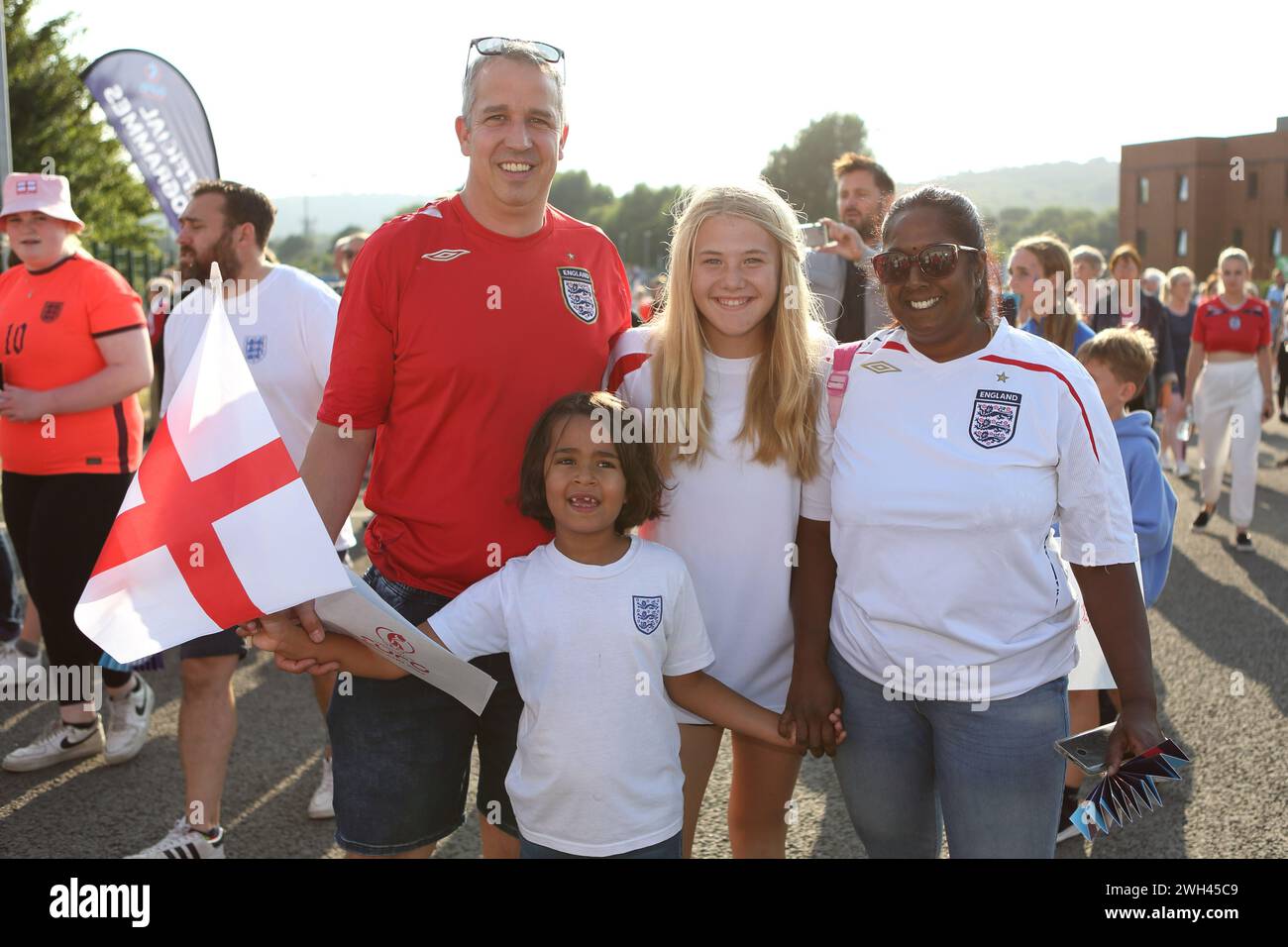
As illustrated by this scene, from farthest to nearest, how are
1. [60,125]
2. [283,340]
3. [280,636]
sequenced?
[60,125] < [283,340] < [280,636]

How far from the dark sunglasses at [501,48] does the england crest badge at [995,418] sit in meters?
1.36

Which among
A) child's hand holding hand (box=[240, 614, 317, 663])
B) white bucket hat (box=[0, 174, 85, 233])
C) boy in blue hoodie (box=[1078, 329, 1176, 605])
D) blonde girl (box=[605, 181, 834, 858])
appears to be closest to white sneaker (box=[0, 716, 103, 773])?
white bucket hat (box=[0, 174, 85, 233])

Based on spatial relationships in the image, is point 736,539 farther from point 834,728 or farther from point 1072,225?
point 1072,225

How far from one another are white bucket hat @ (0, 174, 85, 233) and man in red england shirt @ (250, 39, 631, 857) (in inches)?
101

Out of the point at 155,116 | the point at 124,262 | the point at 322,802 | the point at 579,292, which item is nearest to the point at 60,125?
the point at 124,262

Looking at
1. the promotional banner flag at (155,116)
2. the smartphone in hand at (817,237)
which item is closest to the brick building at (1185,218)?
the promotional banner flag at (155,116)

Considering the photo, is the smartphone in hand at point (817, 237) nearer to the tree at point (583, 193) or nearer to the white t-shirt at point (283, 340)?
the white t-shirt at point (283, 340)

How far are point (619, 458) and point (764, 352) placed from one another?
19.9 inches

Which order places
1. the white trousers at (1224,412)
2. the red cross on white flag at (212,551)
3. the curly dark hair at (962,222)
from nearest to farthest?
the red cross on white flag at (212,551), the curly dark hair at (962,222), the white trousers at (1224,412)

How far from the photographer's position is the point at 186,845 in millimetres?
3441

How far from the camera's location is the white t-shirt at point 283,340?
3873mm
